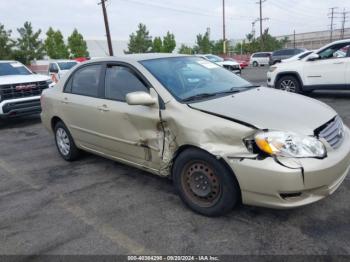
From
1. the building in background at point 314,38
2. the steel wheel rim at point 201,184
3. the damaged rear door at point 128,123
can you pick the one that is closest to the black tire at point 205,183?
the steel wheel rim at point 201,184

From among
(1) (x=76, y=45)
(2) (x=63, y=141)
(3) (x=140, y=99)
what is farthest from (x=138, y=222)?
(1) (x=76, y=45)

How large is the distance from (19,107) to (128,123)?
5816mm

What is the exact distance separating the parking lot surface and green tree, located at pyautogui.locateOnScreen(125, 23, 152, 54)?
44.4 metres

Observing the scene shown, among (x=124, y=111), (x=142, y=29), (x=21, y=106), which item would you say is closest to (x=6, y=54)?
(x=142, y=29)

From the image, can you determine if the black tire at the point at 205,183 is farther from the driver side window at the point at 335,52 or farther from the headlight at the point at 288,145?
the driver side window at the point at 335,52

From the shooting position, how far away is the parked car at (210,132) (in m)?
2.80

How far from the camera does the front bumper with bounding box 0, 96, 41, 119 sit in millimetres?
8258

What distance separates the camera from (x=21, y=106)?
854 cm

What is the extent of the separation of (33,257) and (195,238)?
1.41 metres

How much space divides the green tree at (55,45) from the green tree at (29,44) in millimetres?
3524

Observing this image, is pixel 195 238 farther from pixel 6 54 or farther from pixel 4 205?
pixel 6 54

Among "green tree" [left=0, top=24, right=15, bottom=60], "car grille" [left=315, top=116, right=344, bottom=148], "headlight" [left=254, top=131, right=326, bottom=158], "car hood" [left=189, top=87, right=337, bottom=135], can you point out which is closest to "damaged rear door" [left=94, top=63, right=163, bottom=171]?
"car hood" [left=189, top=87, right=337, bottom=135]

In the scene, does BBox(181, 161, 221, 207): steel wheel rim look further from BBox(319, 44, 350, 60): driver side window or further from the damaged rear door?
BBox(319, 44, 350, 60): driver side window

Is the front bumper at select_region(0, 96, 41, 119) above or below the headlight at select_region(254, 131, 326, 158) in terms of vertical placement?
below
